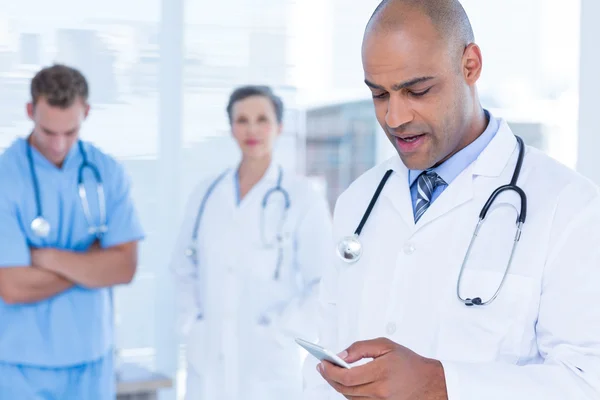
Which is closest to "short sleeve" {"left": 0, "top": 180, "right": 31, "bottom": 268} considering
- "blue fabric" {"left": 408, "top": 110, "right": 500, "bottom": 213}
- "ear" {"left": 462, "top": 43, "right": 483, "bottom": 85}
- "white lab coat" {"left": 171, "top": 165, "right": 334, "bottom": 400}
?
"white lab coat" {"left": 171, "top": 165, "right": 334, "bottom": 400}

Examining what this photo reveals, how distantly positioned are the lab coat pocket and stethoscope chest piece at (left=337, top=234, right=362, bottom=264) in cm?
20

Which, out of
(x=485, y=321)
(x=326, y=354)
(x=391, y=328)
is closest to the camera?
(x=326, y=354)

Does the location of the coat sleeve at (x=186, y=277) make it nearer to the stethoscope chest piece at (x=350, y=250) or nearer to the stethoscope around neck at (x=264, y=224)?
the stethoscope around neck at (x=264, y=224)

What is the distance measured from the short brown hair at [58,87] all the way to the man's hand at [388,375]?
1.56 m

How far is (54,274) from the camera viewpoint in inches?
93.5

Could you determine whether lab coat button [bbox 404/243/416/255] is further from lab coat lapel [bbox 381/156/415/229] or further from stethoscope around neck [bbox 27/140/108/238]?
stethoscope around neck [bbox 27/140/108/238]

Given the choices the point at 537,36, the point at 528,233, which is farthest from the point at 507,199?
the point at 537,36

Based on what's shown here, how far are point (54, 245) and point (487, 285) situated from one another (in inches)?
60.4

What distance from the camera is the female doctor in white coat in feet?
9.66

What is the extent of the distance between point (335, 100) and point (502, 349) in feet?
8.92

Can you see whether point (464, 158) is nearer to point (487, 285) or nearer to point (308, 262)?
point (487, 285)

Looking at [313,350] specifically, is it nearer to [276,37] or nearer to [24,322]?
[24,322]

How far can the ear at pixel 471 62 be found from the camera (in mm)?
1377

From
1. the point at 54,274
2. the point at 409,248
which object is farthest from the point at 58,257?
the point at 409,248
